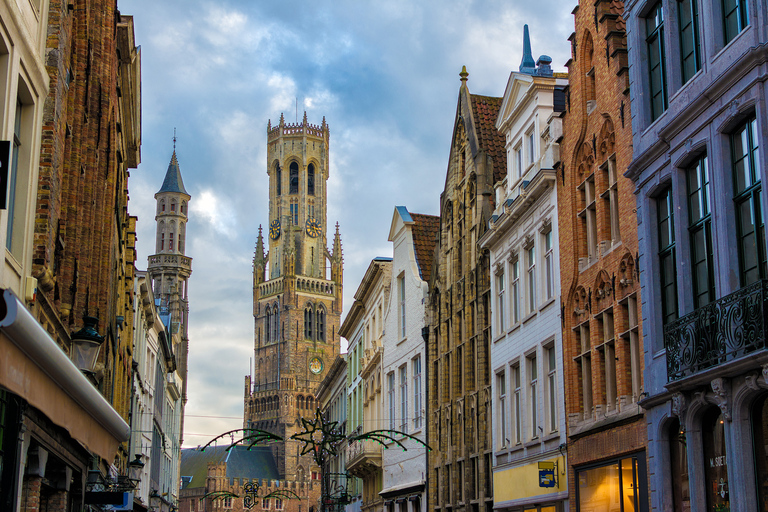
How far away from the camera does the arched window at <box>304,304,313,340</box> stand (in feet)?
549

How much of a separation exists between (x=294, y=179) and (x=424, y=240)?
451ft

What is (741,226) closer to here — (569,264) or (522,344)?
(569,264)

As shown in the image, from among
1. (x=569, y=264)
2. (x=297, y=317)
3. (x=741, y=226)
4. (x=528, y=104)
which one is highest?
(x=297, y=317)

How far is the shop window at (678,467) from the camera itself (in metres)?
15.9

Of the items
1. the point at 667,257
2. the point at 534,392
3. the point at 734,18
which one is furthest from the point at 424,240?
the point at 734,18

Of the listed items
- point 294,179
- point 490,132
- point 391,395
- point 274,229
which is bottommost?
point 391,395

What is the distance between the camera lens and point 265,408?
165 metres

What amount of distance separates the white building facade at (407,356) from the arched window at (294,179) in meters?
132

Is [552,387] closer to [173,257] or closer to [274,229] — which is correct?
[173,257]

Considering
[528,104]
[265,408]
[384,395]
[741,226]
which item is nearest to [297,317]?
[265,408]

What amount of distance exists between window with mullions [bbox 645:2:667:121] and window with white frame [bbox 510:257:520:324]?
9.59 metres

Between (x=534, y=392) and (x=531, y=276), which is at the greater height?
(x=531, y=276)

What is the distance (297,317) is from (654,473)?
493ft

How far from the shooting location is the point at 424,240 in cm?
4056
